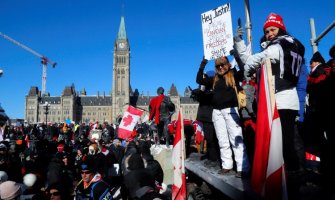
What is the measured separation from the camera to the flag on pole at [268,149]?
107 inches

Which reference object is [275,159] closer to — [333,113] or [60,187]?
[333,113]

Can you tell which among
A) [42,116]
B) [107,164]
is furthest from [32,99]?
[107,164]

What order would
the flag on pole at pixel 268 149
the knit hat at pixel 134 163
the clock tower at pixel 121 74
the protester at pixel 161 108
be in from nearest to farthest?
1. the flag on pole at pixel 268 149
2. the knit hat at pixel 134 163
3. the protester at pixel 161 108
4. the clock tower at pixel 121 74

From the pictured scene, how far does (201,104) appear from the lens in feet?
21.3

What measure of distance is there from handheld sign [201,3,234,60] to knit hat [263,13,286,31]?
2091mm

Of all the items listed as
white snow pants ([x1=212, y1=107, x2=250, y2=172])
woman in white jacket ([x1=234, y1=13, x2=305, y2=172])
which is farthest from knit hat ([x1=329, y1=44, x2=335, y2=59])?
white snow pants ([x1=212, y1=107, x2=250, y2=172])

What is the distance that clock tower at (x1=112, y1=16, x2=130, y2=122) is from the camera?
146 metres

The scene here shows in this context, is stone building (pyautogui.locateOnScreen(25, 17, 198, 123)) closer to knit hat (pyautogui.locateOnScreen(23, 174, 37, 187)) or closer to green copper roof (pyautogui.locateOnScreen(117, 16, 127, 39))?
green copper roof (pyautogui.locateOnScreen(117, 16, 127, 39))

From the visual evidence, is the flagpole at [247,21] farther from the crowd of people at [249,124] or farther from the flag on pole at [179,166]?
the flag on pole at [179,166]

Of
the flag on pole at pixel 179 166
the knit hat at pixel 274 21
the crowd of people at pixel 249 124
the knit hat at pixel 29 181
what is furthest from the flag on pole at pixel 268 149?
the knit hat at pixel 29 181

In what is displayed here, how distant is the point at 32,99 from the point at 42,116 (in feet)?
28.8

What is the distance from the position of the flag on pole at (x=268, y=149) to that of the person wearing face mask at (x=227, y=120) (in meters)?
1.73

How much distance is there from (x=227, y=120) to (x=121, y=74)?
484ft

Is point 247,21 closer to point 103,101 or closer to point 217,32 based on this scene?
point 217,32
